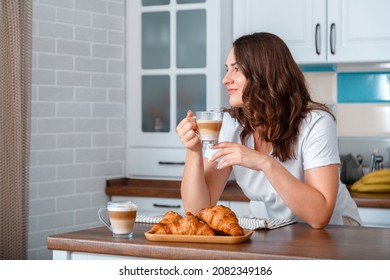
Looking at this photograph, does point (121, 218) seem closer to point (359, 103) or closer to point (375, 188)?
point (375, 188)

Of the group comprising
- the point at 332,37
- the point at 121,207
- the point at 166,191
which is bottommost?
the point at 166,191

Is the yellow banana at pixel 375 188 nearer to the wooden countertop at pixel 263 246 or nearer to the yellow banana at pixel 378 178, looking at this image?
the yellow banana at pixel 378 178

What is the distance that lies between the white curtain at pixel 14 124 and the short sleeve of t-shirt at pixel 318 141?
5.01 feet

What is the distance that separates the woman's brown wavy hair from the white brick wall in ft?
4.90

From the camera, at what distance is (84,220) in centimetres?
421

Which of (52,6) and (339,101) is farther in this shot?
(339,101)

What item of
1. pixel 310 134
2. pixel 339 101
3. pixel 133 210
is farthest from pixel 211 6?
pixel 133 210

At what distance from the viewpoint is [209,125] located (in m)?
2.28

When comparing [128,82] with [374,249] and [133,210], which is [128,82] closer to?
[133,210]

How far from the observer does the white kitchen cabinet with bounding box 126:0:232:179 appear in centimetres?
434

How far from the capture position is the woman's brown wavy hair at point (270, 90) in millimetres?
2713

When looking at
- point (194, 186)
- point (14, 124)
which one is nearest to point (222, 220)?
point (194, 186)

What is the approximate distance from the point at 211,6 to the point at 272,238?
2350 millimetres

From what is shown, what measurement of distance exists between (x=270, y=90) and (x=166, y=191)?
1570 millimetres
